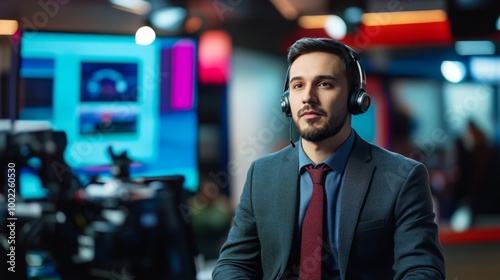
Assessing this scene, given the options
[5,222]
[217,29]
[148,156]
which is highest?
[217,29]

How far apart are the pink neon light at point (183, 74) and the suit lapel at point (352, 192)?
1.20m

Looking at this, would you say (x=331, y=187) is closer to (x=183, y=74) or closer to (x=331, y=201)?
(x=331, y=201)

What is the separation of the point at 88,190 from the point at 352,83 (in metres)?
1.45

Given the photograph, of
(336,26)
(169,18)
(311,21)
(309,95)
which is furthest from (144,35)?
(309,95)

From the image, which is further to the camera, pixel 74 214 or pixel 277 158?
pixel 74 214

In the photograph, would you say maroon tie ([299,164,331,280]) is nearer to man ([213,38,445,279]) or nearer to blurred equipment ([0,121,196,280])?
man ([213,38,445,279])

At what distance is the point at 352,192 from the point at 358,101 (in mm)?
217

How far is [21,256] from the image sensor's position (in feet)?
7.79

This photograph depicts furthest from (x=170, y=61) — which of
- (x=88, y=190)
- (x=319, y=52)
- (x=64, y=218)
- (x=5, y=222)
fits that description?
(x=319, y=52)

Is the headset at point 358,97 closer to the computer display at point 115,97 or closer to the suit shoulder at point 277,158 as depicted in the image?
the suit shoulder at point 277,158

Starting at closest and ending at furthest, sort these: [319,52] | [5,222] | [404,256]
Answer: [404,256] → [319,52] → [5,222]

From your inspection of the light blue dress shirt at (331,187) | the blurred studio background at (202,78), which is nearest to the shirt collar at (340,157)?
the light blue dress shirt at (331,187)

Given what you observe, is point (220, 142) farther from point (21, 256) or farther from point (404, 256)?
point (404, 256)

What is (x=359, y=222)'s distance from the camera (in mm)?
1266
